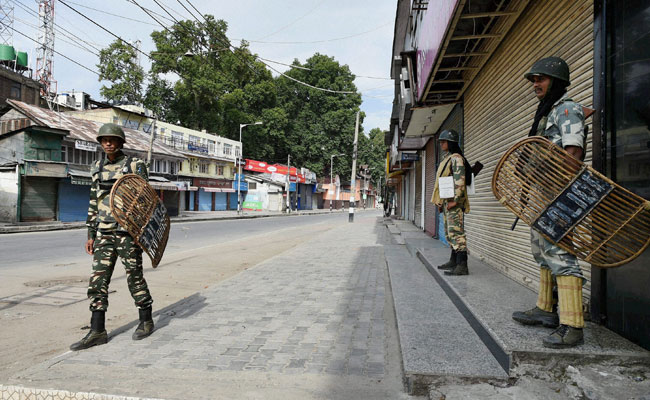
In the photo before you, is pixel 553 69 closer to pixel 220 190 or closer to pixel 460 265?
pixel 460 265

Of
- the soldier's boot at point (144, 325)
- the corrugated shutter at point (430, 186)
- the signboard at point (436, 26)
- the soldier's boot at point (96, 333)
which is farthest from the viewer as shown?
the corrugated shutter at point (430, 186)

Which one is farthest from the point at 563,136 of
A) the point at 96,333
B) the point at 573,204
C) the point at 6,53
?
the point at 6,53

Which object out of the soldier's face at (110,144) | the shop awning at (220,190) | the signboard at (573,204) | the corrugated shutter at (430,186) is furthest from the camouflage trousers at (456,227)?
the shop awning at (220,190)

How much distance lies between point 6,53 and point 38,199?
21.7m

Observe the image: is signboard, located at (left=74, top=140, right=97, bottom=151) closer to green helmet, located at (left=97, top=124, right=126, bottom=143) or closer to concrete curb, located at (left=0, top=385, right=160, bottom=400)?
green helmet, located at (left=97, top=124, right=126, bottom=143)

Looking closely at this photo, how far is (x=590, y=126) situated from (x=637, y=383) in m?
1.92

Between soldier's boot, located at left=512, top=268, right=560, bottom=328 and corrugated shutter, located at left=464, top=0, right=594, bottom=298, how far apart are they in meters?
0.54

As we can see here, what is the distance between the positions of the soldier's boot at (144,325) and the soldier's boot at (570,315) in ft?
10.6

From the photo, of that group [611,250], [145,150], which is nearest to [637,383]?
[611,250]

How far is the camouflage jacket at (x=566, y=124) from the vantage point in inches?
94.2

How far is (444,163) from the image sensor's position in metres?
5.05

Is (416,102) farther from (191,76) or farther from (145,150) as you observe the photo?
(191,76)

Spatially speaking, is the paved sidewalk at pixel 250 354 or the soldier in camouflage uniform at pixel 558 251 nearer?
the soldier in camouflage uniform at pixel 558 251

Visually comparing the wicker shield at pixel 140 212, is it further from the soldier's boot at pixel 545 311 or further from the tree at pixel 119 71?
the tree at pixel 119 71
